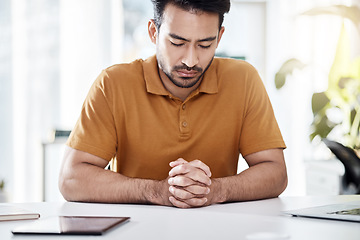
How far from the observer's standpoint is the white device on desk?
1114mm

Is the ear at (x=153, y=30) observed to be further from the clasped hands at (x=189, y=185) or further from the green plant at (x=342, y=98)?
the green plant at (x=342, y=98)

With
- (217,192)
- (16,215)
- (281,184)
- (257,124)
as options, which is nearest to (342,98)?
(257,124)

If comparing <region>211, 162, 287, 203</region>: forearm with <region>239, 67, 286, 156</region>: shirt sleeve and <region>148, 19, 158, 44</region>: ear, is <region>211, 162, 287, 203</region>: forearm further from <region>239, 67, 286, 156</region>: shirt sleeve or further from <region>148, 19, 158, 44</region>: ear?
<region>148, 19, 158, 44</region>: ear

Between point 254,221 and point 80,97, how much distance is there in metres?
2.97

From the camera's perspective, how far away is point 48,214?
1.24m

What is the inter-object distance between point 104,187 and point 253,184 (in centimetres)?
43

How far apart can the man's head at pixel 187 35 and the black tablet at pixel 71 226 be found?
69cm

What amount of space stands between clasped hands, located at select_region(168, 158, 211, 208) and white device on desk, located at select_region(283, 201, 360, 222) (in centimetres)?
25

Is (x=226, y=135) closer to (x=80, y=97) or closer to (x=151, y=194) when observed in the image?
(x=151, y=194)

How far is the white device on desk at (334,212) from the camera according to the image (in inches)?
43.8

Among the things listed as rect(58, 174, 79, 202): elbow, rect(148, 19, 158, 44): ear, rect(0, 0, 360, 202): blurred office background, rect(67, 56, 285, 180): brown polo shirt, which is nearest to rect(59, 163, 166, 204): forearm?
rect(58, 174, 79, 202): elbow

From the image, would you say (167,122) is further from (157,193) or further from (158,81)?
(157,193)

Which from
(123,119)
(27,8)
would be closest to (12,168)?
(27,8)

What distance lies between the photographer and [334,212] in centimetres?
117
